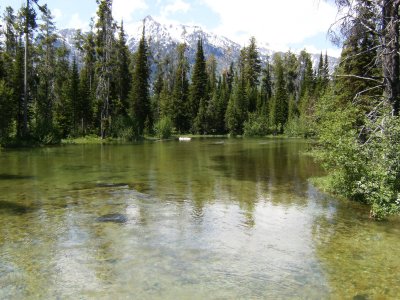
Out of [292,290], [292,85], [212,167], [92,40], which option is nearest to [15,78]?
[92,40]

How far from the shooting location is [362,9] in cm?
1227

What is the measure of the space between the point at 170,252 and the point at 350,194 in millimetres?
8065

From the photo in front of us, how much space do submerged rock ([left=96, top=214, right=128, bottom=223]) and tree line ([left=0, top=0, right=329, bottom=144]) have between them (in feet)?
31.7

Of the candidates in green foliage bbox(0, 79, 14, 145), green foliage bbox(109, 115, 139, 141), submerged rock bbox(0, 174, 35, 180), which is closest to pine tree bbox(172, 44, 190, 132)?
green foliage bbox(109, 115, 139, 141)

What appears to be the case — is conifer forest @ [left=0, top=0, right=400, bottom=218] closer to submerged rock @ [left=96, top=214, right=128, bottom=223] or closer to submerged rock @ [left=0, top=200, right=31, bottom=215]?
submerged rock @ [left=96, top=214, right=128, bottom=223]

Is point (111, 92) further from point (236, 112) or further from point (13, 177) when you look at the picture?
point (13, 177)

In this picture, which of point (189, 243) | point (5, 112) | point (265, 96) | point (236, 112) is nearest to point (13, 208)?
point (189, 243)

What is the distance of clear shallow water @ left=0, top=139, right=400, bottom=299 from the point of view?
716 centimetres

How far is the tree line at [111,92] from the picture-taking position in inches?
1660

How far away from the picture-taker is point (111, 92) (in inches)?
2137

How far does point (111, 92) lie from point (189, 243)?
47.3 meters

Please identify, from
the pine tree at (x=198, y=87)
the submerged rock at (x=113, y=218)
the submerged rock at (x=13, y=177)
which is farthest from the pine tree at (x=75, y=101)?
the submerged rock at (x=113, y=218)

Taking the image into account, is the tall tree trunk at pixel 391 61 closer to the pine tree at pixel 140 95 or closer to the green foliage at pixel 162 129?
the green foliage at pixel 162 129

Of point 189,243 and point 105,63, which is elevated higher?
point 105,63
